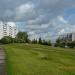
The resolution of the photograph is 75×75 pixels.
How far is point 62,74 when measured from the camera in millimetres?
17688

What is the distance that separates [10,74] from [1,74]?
62 cm

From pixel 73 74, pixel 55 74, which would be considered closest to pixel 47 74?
pixel 55 74

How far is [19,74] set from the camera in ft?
59.4

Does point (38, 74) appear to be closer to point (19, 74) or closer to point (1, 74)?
point (19, 74)

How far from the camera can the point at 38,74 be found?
17766 mm

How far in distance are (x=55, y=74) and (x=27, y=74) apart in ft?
6.13

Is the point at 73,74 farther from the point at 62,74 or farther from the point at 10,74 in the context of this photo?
the point at 10,74

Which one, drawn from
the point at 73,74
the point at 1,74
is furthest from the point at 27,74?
the point at 73,74

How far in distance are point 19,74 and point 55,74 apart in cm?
241

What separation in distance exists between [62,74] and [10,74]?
11.3 ft

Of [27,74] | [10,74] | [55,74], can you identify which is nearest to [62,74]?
[55,74]

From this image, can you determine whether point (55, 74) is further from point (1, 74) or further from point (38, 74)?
point (1, 74)

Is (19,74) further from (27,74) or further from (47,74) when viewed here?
(47,74)

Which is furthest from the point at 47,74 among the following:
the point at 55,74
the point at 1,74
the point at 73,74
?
the point at 1,74
